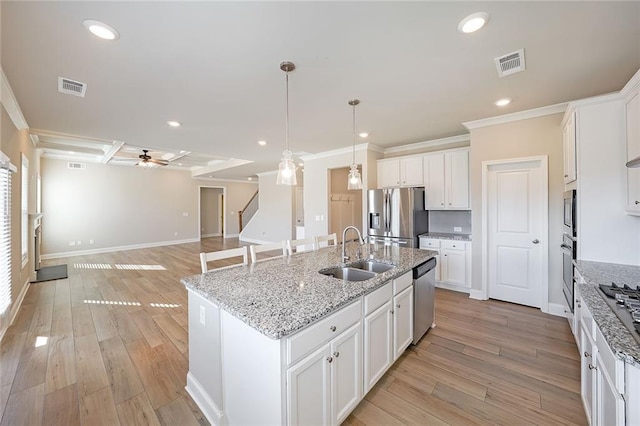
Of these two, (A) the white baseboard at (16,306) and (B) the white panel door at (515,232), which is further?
(B) the white panel door at (515,232)

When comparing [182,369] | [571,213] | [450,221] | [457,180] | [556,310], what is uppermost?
[457,180]

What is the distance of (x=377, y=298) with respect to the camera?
1918mm

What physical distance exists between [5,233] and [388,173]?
18.0 ft

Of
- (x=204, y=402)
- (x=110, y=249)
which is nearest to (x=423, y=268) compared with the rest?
(x=204, y=402)

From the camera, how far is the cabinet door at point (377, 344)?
6.02ft

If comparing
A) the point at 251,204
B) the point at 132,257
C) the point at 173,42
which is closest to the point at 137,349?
the point at 173,42

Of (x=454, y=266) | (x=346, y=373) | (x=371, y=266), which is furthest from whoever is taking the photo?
(x=454, y=266)

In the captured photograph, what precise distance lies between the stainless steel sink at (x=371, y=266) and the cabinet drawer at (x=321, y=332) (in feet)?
2.61

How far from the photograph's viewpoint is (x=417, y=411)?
5.93ft

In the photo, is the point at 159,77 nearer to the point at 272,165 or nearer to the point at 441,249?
the point at 441,249

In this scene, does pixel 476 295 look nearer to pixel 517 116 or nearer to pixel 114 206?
pixel 517 116

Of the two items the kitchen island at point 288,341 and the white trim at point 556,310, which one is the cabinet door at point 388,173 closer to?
the white trim at point 556,310

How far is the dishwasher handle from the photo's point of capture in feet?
8.21

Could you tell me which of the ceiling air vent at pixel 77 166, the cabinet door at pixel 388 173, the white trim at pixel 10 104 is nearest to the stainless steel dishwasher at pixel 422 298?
the cabinet door at pixel 388 173
